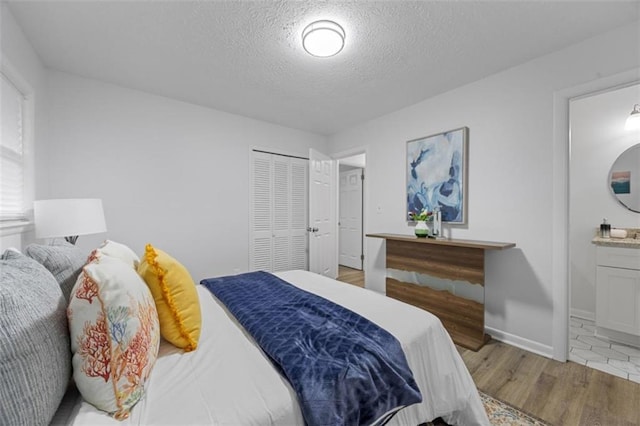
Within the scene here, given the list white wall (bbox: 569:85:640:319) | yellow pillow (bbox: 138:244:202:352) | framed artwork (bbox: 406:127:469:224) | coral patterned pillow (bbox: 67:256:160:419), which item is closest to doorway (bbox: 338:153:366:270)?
framed artwork (bbox: 406:127:469:224)

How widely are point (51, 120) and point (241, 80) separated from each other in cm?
175

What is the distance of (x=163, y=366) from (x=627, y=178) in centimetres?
422

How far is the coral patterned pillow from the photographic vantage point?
768 mm

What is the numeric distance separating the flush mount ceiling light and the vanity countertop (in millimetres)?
2973

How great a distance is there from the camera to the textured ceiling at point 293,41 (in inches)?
65.7

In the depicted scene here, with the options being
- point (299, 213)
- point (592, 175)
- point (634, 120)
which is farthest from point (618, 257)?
point (299, 213)

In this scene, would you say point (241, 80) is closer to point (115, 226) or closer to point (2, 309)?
point (115, 226)

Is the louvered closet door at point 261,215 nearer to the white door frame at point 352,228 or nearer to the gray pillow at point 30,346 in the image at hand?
the white door frame at point 352,228

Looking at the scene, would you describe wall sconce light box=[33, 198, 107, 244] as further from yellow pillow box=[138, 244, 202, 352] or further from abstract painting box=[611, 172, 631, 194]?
abstract painting box=[611, 172, 631, 194]

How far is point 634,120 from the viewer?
8.30 ft

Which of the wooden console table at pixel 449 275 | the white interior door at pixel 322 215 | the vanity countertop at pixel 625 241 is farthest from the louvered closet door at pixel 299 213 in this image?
the vanity countertop at pixel 625 241

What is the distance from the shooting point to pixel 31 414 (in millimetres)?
609

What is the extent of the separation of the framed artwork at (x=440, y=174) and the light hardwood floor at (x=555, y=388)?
50.5 inches

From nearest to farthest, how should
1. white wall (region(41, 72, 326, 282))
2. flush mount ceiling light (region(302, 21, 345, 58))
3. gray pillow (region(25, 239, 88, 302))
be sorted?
gray pillow (region(25, 239, 88, 302))
flush mount ceiling light (region(302, 21, 345, 58))
white wall (region(41, 72, 326, 282))
